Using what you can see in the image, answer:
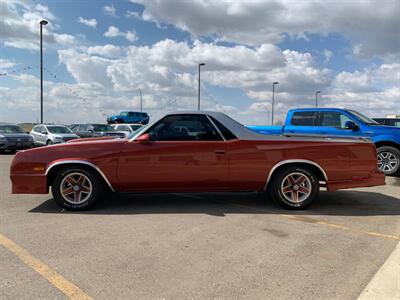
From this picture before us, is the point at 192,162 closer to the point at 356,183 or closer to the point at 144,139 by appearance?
the point at 144,139

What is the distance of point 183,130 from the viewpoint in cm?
605

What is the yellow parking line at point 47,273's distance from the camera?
3.20m

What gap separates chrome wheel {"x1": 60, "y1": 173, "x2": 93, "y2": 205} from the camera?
19.4 feet

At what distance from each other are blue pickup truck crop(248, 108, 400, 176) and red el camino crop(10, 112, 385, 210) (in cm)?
368

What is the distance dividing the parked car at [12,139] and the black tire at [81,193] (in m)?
13.5

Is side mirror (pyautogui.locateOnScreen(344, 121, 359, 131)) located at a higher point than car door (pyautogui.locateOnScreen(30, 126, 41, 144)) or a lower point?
higher

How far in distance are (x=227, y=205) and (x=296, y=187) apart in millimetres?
1192

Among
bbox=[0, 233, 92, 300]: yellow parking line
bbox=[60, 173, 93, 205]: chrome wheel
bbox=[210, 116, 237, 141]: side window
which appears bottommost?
bbox=[0, 233, 92, 300]: yellow parking line

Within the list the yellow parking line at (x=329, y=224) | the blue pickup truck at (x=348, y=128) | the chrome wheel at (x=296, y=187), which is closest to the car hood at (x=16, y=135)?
the blue pickup truck at (x=348, y=128)

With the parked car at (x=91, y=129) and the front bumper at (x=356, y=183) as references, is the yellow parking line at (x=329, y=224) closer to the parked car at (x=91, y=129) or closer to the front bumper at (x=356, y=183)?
the front bumper at (x=356, y=183)

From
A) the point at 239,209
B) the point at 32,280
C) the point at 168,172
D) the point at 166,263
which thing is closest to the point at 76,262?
the point at 32,280

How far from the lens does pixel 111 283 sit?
11.1 ft

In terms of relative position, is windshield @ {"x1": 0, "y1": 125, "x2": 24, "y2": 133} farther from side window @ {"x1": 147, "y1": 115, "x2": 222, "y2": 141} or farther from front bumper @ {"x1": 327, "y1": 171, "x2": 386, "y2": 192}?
front bumper @ {"x1": 327, "y1": 171, "x2": 386, "y2": 192}

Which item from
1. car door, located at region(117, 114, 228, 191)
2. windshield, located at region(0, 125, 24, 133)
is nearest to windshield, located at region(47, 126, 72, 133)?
windshield, located at region(0, 125, 24, 133)
